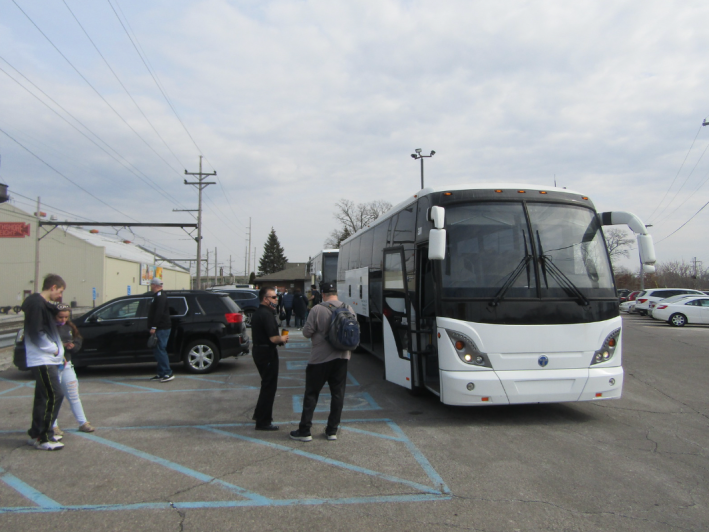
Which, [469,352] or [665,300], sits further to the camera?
[665,300]

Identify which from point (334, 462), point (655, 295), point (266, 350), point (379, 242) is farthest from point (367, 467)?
point (655, 295)

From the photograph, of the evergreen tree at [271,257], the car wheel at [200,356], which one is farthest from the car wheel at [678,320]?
the evergreen tree at [271,257]

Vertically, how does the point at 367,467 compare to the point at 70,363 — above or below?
below

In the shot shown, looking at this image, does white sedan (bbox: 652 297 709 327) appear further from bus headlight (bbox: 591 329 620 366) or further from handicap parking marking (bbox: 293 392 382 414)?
handicap parking marking (bbox: 293 392 382 414)

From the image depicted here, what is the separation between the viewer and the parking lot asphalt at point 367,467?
12.6 ft

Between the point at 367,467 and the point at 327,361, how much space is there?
4.23 ft

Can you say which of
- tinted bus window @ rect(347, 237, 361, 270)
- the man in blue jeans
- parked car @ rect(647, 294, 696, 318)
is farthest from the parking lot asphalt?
parked car @ rect(647, 294, 696, 318)

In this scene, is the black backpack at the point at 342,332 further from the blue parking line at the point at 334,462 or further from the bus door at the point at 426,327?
the bus door at the point at 426,327

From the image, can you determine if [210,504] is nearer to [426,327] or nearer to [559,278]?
[426,327]

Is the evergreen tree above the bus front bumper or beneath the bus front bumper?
above

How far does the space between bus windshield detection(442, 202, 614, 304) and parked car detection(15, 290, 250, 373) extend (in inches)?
222

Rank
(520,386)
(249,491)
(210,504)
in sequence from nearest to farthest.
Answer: (210,504)
(249,491)
(520,386)

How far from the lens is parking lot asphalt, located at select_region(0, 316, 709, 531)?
3.83 m

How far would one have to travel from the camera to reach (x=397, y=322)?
25.4 feet
